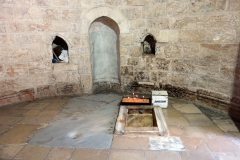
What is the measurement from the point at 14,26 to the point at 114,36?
2216 mm

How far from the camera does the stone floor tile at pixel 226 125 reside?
112 inches

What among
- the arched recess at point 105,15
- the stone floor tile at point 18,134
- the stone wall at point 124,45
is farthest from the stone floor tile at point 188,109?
the stone floor tile at point 18,134

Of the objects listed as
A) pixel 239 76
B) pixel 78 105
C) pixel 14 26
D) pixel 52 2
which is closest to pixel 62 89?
pixel 78 105

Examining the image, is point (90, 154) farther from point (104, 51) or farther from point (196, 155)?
point (104, 51)

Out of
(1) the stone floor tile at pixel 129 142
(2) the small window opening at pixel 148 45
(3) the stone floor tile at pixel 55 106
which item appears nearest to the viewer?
(1) the stone floor tile at pixel 129 142

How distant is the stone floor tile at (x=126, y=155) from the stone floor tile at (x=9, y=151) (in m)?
1.19

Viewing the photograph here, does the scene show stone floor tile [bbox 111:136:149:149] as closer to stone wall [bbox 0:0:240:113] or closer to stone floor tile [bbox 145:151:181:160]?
stone floor tile [bbox 145:151:181:160]

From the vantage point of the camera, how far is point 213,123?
3033 mm

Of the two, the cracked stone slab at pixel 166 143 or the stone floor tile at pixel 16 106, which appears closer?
the cracked stone slab at pixel 166 143

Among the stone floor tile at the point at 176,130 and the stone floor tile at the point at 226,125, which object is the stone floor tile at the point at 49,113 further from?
the stone floor tile at the point at 226,125

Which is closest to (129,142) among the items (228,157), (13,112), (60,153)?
(60,153)

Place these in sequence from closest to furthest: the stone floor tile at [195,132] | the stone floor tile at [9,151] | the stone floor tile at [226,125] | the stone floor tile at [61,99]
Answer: the stone floor tile at [9,151] < the stone floor tile at [195,132] < the stone floor tile at [226,125] < the stone floor tile at [61,99]

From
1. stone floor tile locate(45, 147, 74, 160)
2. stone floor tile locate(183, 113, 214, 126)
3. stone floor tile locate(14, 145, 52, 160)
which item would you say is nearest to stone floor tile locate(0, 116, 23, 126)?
stone floor tile locate(14, 145, 52, 160)

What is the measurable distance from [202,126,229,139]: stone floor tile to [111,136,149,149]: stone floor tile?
2.99 feet
